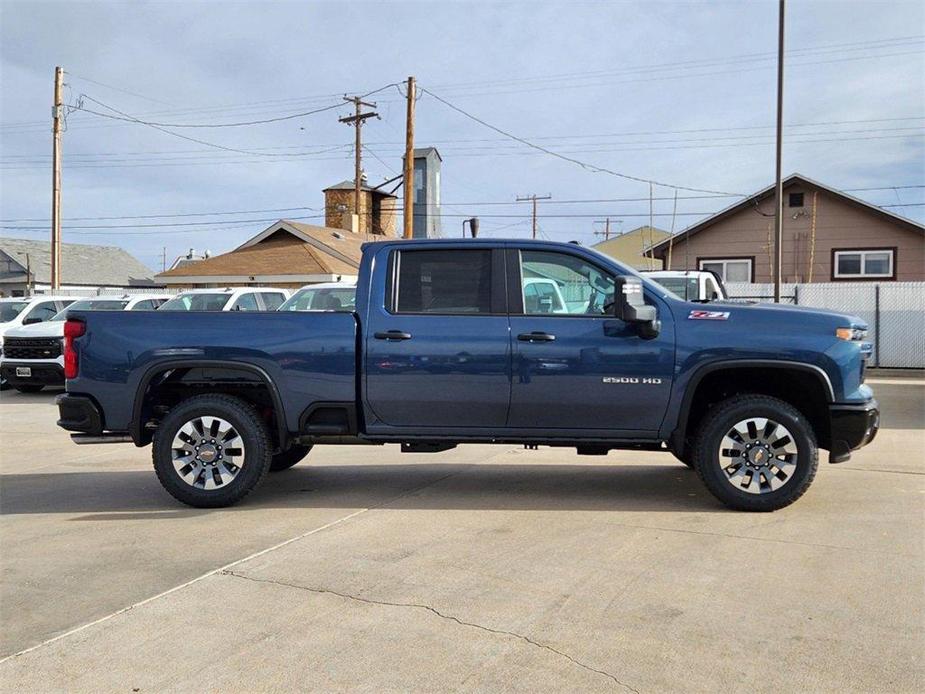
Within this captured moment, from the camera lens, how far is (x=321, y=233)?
37500 millimetres

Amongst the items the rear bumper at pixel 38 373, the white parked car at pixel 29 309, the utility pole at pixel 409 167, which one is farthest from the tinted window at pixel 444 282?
the utility pole at pixel 409 167

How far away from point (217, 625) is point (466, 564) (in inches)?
60.0

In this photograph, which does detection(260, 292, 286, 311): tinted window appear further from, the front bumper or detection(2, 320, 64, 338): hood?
the front bumper

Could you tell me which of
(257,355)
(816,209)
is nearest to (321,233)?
(816,209)

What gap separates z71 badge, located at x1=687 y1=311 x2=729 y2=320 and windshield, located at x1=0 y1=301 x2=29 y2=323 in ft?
56.7

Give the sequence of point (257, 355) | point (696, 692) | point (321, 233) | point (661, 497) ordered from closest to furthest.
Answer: point (696, 692) → point (257, 355) → point (661, 497) → point (321, 233)

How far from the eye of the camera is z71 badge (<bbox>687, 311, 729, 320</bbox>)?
20.7 ft

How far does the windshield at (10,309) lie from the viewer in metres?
19.2

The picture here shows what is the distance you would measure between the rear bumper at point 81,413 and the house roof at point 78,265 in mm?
52154

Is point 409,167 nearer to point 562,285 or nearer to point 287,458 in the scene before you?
point 287,458

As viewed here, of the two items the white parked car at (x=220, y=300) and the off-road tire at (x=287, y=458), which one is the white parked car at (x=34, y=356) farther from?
the off-road tire at (x=287, y=458)

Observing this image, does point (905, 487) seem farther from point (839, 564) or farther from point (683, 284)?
point (683, 284)

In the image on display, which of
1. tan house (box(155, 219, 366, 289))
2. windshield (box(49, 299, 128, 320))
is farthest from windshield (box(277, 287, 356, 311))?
tan house (box(155, 219, 366, 289))

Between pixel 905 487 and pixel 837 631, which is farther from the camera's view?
pixel 905 487
